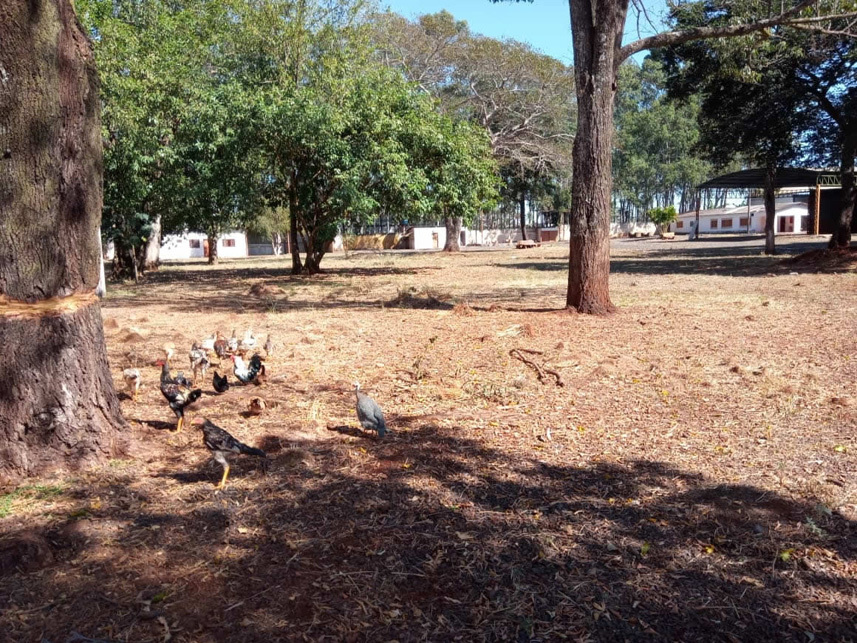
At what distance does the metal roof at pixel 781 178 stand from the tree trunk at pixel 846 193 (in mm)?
3479

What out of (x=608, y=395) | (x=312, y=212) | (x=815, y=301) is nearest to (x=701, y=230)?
(x=312, y=212)

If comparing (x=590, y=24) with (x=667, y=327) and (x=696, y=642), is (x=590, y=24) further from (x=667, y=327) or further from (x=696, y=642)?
(x=696, y=642)

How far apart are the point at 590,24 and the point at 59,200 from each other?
25.2 feet

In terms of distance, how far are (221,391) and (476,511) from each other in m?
3.02

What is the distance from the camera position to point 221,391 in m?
5.79

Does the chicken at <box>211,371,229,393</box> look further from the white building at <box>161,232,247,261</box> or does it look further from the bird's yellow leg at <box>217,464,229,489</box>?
the white building at <box>161,232,247,261</box>

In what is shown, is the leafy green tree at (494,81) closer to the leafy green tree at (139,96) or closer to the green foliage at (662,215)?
the leafy green tree at (139,96)

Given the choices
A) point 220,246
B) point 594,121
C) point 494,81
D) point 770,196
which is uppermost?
point 494,81

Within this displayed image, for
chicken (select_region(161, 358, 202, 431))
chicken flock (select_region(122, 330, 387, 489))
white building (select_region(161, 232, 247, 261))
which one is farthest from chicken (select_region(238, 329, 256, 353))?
white building (select_region(161, 232, 247, 261))

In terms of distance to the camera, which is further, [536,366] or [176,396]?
[536,366]

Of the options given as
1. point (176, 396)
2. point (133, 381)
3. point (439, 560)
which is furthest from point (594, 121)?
point (439, 560)

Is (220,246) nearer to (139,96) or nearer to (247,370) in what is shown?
(139,96)

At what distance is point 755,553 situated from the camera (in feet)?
10.4

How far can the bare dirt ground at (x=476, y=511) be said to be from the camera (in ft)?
8.79
